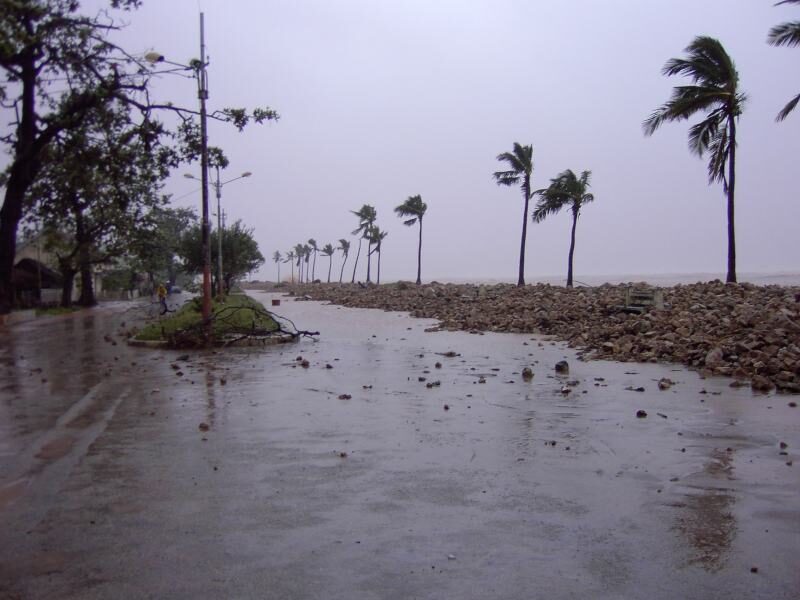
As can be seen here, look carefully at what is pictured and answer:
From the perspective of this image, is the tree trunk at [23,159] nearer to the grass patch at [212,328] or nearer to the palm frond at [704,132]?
the grass patch at [212,328]

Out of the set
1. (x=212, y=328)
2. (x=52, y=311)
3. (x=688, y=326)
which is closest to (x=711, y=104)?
(x=688, y=326)

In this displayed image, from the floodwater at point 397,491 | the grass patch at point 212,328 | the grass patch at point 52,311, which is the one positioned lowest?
the floodwater at point 397,491

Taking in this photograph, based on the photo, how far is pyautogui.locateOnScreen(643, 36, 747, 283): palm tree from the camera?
25.5 meters

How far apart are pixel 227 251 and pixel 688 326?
45494mm

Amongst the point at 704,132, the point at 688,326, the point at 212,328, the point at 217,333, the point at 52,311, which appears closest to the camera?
the point at 688,326

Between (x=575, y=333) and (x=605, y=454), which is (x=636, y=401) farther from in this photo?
(x=575, y=333)

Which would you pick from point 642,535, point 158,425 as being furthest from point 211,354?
point 642,535

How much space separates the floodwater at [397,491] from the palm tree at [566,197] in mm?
36760

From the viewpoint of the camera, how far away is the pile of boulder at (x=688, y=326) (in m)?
13.3

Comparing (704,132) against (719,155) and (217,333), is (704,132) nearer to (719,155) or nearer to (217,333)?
(719,155)

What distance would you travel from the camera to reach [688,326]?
17.6 m

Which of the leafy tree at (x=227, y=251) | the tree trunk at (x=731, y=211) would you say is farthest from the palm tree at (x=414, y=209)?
the tree trunk at (x=731, y=211)

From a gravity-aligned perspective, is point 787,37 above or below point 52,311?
above

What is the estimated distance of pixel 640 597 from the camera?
3.94 meters
